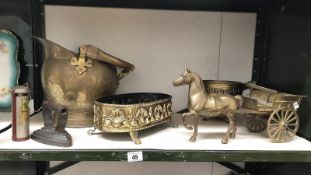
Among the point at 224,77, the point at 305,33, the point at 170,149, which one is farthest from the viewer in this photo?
the point at 224,77

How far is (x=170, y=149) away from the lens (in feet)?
2.65

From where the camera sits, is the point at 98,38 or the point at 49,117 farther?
the point at 98,38

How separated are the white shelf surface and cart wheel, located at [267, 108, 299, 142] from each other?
21mm

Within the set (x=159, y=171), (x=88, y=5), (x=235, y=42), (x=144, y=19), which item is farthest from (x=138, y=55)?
(x=159, y=171)

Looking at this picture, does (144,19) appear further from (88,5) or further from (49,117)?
(49,117)

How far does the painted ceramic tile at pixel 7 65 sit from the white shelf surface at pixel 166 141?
178 mm

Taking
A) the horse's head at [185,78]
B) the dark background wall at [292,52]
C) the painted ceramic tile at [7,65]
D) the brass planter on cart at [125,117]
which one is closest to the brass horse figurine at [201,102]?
the horse's head at [185,78]

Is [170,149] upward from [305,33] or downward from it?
downward

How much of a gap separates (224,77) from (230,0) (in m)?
0.31

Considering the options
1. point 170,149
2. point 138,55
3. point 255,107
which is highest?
point 138,55

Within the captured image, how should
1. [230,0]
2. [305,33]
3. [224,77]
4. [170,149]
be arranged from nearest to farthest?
1. [170,149]
2. [305,33]
3. [230,0]
4. [224,77]

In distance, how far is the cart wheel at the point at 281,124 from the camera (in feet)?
2.88

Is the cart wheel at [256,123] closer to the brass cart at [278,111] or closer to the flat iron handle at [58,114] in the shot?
the brass cart at [278,111]

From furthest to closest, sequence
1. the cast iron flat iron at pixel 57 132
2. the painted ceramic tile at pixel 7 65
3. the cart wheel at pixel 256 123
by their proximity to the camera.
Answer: the painted ceramic tile at pixel 7 65, the cart wheel at pixel 256 123, the cast iron flat iron at pixel 57 132
